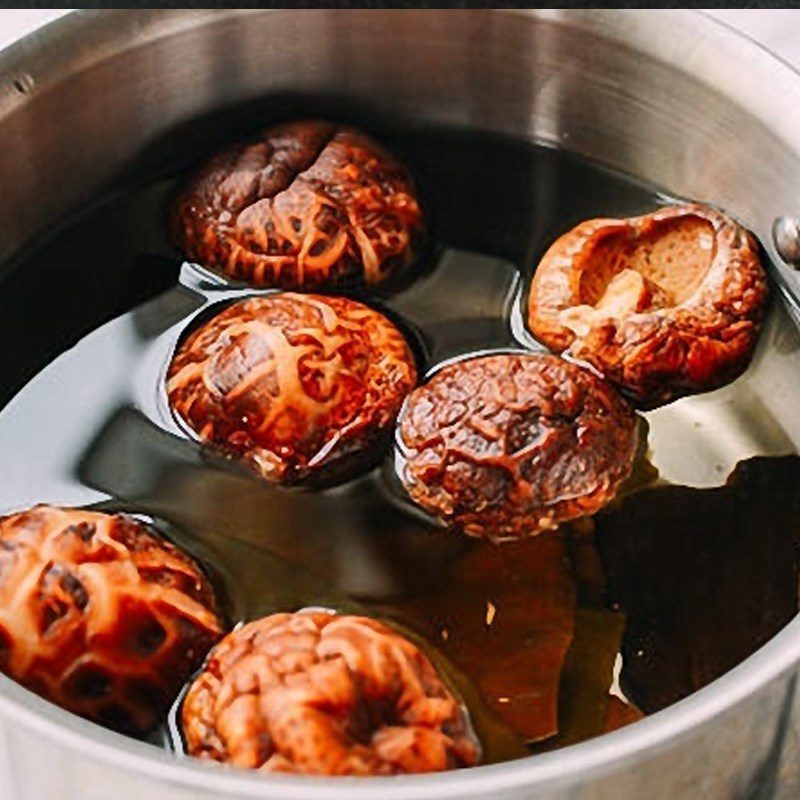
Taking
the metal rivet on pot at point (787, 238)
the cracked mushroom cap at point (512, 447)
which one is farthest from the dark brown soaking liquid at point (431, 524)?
the metal rivet on pot at point (787, 238)

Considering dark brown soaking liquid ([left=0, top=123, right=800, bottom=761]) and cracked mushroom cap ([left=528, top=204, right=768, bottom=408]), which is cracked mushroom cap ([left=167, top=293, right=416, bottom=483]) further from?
cracked mushroom cap ([left=528, top=204, right=768, bottom=408])

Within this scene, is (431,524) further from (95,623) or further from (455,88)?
(455,88)

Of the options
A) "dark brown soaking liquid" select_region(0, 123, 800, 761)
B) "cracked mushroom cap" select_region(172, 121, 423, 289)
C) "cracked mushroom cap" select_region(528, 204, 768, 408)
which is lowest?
"dark brown soaking liquid" select_region(0, 123, 800, 761)

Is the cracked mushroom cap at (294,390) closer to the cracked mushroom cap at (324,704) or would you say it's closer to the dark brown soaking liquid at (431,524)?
the dark brown soaking liquid at (431,524)

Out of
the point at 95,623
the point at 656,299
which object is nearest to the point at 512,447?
the point at 656,299

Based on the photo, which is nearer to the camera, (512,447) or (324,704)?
(324,704)

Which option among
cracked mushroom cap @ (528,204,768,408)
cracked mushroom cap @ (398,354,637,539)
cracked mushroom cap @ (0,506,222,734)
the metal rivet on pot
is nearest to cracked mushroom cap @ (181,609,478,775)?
cracked mushroom cap @ (0,506,222,734)

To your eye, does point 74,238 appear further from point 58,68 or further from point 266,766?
point 266,766
